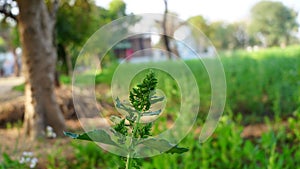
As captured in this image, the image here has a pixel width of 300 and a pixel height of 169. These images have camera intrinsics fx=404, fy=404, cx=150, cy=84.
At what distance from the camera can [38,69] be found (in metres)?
4.16

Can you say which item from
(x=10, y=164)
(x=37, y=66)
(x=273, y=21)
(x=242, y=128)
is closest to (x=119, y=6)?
(x=10, y=164)

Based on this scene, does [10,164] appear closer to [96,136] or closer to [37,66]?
[37,66]

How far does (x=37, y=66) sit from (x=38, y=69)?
32 millimetres

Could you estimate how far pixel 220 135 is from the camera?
10.6 ft

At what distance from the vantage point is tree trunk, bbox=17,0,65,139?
4023mm

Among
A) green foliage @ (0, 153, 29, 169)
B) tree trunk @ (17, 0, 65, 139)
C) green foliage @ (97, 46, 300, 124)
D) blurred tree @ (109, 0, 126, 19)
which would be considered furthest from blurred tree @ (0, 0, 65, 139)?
blurred tree @ (109, 0, 126, 19)

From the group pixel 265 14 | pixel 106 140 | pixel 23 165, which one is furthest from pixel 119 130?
pixel 265 14

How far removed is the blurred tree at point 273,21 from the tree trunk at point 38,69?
2976 mm

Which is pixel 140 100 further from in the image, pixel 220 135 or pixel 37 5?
pixel 37 5

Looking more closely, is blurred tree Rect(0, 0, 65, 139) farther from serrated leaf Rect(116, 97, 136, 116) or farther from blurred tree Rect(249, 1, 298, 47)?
serrated leaf Rect(116, 97, 136, 116)

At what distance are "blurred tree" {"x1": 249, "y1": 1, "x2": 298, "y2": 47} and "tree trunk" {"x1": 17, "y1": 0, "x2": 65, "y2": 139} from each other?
298 cm

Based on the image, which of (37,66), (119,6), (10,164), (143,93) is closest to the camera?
(143,93)

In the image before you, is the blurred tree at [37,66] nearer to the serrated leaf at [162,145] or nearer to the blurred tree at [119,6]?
the blurred tree at [119,6]

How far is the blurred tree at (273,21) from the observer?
19.3ft
